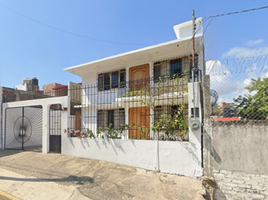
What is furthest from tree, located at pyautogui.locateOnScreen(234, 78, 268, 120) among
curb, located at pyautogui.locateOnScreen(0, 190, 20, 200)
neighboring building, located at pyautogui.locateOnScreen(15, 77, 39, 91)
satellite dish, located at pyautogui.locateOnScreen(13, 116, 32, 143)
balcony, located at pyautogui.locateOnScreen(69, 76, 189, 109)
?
neighboring building, located at pyautogui.locateOnScreen(15, 77, 39, 91)

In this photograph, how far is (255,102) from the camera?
3986mm

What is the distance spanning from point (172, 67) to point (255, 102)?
14.9 feet

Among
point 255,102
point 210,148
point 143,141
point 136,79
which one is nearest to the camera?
point 255,102

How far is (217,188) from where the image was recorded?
4.00 m

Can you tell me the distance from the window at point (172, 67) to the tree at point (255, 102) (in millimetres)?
3556

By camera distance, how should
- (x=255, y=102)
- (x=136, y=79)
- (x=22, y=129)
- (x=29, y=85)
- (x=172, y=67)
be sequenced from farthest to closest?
(x=29, y=85) < (x=22, y=129) < (x=136, y=79) < (x=172, y=67) < (x=255, y=102)

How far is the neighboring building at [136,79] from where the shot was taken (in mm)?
6797

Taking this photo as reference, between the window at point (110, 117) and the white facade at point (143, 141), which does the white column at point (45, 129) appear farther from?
the window at point (110, 117)

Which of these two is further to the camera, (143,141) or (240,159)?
(143,141)

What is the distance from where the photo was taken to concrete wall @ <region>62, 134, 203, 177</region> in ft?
14.8

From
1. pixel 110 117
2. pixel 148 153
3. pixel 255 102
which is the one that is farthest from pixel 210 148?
pixel 110 117

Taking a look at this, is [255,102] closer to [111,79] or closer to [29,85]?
[111,79]

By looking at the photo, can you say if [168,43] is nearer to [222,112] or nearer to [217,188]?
[222,112]

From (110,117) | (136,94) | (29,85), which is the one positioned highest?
(29,85)
